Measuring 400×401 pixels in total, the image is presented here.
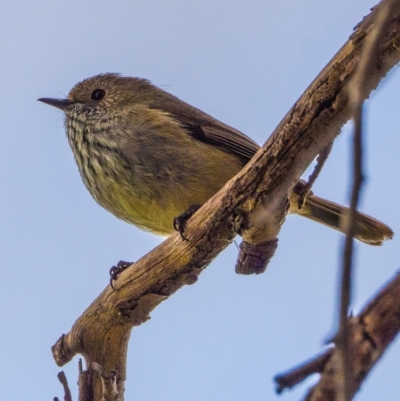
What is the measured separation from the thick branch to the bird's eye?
252cm

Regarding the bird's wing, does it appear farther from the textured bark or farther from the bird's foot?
the textured bark

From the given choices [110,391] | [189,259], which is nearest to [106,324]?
[110,391]

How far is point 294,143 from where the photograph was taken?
3.91 m

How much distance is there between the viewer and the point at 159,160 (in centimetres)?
582

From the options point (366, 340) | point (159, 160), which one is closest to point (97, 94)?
point (159, 160)

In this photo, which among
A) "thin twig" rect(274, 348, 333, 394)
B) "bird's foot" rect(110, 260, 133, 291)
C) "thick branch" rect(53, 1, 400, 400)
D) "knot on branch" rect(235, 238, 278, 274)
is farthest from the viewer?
"bird's foot" rect(110, 260, 133, 291)

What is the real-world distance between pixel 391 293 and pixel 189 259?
3.30 m

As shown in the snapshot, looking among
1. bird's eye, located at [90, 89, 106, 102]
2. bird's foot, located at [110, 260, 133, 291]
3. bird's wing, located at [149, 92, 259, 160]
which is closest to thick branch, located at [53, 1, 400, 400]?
bird's foot, located at [110, 260, 133, 291]

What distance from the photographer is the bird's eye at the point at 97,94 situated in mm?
7160

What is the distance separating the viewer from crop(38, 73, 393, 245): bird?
577 cm

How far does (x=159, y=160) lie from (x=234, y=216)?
153cm

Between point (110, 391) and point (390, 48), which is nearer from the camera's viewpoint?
point (390, 48)

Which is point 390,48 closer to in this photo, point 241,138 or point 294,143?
point 294,143

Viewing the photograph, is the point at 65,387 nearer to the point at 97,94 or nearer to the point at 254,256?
the point at 254,256
